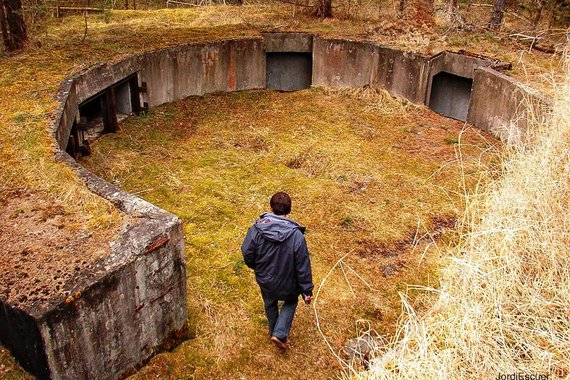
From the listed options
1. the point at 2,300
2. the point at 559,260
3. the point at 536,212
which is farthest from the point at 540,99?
the point at 2,300

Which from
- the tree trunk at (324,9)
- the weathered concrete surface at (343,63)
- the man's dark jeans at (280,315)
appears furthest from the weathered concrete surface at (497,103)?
the man's dark jeans at (280,315)

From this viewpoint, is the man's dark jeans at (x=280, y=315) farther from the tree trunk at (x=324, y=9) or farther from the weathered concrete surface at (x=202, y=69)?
the tree trunk at (x=324, y=9)

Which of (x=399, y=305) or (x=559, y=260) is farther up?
(x=559, y=260)

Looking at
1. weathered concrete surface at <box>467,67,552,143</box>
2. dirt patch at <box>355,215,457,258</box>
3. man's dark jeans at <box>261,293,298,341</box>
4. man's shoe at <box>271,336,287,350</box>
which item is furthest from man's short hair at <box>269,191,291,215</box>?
weathered concrete surface at <box>467,67,552,143</box>

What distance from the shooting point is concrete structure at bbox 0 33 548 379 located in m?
3.74

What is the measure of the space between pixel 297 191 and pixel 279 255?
3741mm

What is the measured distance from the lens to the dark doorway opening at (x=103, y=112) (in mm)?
8453

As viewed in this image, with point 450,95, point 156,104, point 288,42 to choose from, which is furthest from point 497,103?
point 156,104

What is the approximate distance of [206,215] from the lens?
7.36m

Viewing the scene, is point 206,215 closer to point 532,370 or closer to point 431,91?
point 532,370

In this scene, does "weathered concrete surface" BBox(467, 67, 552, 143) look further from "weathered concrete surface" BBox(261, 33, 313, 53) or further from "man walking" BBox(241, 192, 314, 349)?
"man walking" BBox(241, 192, 314, 349)

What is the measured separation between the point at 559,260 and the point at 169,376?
3474 mm

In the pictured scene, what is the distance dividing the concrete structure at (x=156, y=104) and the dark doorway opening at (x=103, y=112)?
3cm

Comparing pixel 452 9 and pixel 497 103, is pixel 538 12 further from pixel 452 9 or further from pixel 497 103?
pixel 497 103
